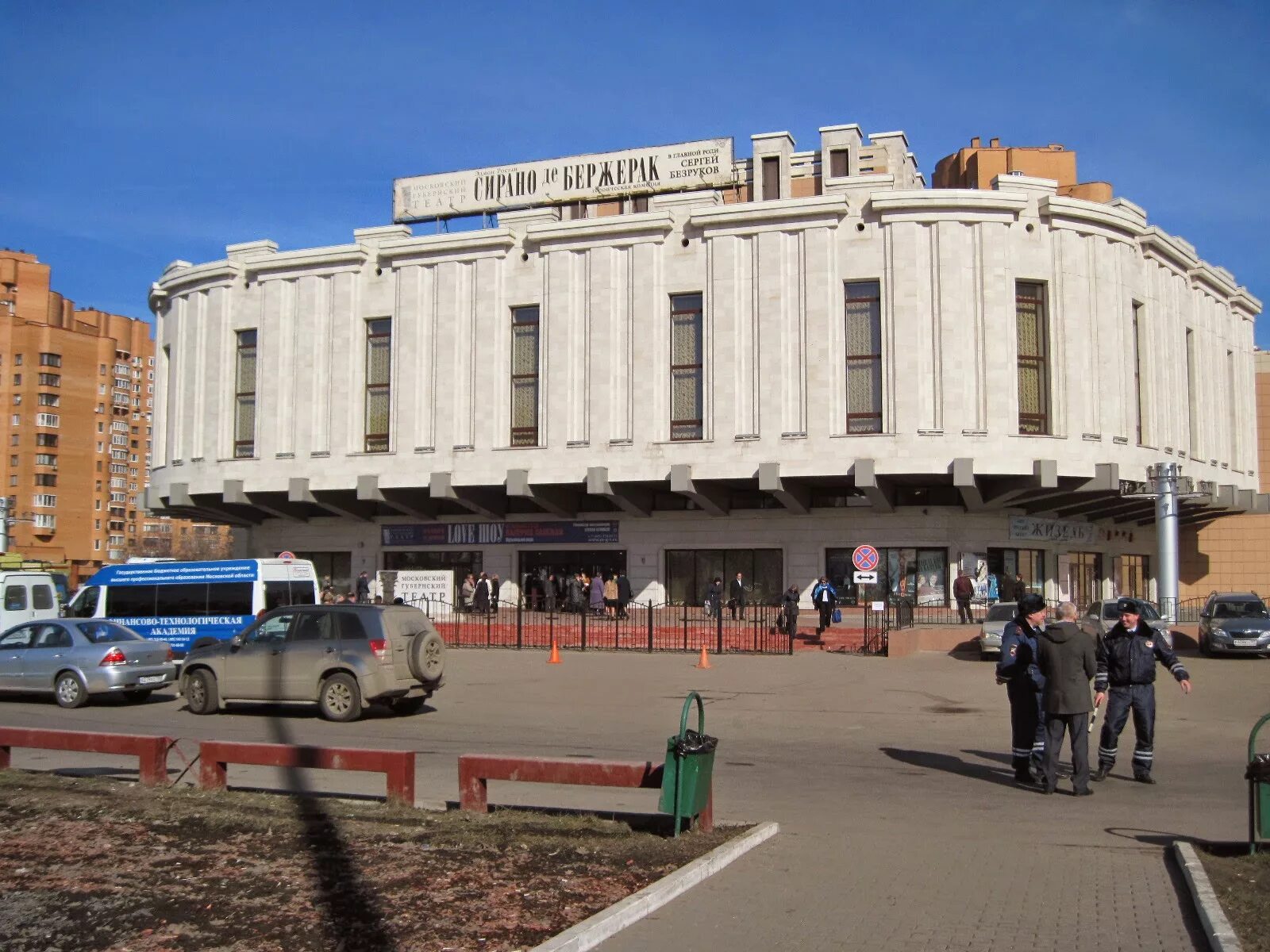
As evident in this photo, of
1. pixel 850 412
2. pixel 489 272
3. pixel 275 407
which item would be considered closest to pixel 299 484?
pixel 275 407

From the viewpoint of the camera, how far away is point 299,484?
46.3 meters

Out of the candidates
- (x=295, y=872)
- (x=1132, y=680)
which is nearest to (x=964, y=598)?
(x=1132, y=680)

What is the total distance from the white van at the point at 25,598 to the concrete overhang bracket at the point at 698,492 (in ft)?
64.5

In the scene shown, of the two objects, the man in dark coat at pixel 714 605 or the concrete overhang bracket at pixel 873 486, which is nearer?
the man in dark coat at pixel 714 605

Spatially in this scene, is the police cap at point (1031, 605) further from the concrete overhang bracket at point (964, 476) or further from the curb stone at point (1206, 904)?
the concrete overhang bracket at point (964, 476)

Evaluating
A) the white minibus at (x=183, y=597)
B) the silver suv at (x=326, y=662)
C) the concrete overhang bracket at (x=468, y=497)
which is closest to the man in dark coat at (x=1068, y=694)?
the silver suv at (x=326, y=662)

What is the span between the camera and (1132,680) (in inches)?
448

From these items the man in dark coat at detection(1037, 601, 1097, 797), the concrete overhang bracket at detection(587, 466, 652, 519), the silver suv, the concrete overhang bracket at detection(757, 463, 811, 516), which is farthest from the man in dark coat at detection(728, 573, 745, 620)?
the man in dark coat at detection(1037, 601, 1097, 797)

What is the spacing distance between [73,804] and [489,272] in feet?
122

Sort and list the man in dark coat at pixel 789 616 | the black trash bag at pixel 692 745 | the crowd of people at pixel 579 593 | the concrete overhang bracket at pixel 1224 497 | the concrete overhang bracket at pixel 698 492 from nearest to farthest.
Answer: the black trash bag at pixel 692 745 → the man in dark coat at pixel 789 616 → the crowd of people at pixel 579 593 → the concrete overhang bracket at pixel 698 492 → the concrete overhang bracket at pixel 1224 497

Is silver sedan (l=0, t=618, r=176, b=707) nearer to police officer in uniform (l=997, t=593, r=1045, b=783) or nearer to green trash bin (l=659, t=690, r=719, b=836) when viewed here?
green trash bin (l=659, t=690, r=719, b=836)

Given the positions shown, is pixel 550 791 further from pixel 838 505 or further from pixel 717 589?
pixel 838 505

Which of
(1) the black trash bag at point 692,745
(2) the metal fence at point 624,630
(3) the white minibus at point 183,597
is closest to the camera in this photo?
(1) the black trash bag at point 692,745

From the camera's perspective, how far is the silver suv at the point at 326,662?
662 inches
